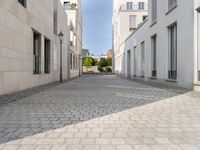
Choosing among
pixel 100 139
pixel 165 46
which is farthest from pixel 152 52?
pixel 100 139

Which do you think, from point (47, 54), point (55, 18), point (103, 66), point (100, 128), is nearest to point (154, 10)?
point (55, 18)

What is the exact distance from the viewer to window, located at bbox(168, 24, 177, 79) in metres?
15.3

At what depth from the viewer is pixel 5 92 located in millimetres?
10211

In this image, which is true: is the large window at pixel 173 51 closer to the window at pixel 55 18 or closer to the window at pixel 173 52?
the window at pixel 173 52

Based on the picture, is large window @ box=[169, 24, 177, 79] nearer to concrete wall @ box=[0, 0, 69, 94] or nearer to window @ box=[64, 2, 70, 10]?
concrete wall @ box=[0, 0, 69, 94]

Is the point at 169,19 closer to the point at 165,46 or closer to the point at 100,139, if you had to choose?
the point at 165,46

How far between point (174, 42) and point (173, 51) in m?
0.57

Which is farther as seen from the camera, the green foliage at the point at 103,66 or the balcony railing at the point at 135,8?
the green foliage at the point at 103,66

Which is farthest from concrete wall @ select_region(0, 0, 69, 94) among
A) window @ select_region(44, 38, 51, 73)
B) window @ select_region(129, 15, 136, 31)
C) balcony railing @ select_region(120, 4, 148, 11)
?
balcony railing @ select_region(120, 4, 148, 11)

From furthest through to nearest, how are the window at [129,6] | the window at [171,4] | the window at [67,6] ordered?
the window at [129,6]
the window at [67,6]
the window at [171,4]

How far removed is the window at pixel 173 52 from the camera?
15311mm

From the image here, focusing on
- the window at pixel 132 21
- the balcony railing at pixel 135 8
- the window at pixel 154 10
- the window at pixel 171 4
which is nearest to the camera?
the window at pixel 171 4

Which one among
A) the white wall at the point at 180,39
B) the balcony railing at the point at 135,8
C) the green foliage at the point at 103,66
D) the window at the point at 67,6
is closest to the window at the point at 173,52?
the white wall at the point at 180,39

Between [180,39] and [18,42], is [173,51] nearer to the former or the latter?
[180,39]
